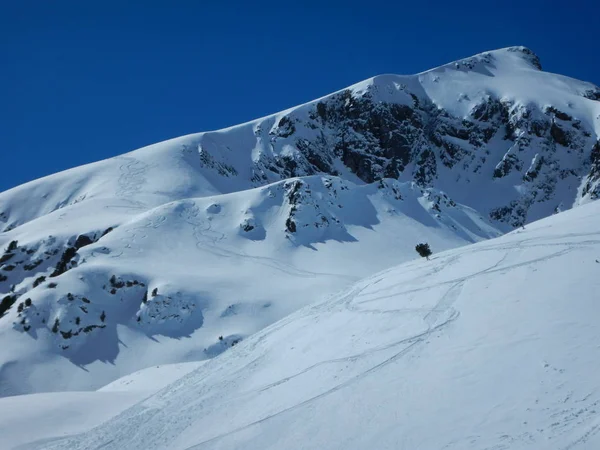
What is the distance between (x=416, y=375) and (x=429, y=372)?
0.93 ft

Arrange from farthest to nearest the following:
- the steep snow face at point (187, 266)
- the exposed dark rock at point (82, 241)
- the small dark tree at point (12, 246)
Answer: the small dark tree at point (12, 246), the exposed dark rock at point (82, 241), the steep snow face at point (187, 266)

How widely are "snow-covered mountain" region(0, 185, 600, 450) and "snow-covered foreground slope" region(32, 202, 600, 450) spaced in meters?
0.04

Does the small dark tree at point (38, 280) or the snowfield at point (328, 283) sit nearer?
the snowfield at point (328, 283)

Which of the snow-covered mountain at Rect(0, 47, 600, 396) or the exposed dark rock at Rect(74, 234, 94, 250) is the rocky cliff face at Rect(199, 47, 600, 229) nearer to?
the snow-covered mountain at Rect(0, 47, 600, 396)

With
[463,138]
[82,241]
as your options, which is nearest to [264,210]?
[82,241]

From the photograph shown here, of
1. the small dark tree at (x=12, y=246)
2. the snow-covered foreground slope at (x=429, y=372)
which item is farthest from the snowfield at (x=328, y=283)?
the small dark tree at (x=12, y=246)

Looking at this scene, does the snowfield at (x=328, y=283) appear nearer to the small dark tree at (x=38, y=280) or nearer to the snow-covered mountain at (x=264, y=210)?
the small dark tree at (x=38, y=280)

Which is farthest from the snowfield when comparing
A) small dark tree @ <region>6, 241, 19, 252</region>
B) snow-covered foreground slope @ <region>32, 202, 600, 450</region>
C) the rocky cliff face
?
the rocky cliff face

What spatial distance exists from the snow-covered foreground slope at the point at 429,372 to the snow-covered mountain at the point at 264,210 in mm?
22064

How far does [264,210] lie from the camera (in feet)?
193

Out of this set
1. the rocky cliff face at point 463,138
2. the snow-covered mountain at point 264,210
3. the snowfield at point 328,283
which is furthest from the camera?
the rocky cliff face at point 463,138

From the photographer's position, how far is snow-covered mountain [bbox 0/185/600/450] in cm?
803

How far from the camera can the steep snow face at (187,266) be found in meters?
37.6

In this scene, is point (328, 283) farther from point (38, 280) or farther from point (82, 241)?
point (38, 280)
